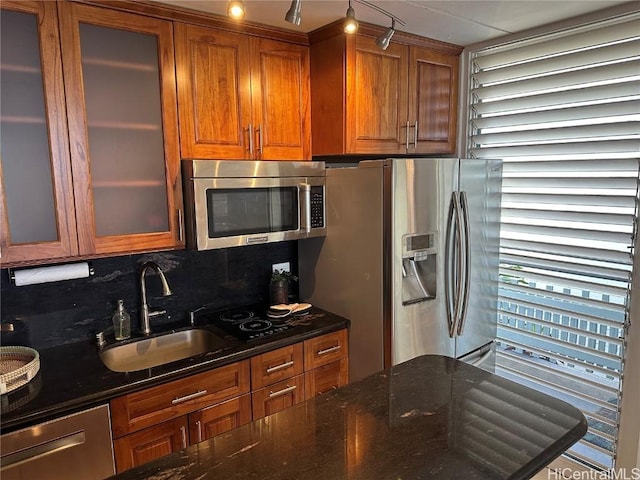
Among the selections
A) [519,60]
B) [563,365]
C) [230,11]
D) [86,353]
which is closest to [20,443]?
[86,353]

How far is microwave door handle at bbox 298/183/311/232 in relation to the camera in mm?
2342

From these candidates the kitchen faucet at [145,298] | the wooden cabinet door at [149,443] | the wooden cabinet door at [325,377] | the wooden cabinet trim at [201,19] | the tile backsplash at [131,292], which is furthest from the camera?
the wooden cabinet door at [325,377]

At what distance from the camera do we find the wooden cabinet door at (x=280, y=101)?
88.3 inches

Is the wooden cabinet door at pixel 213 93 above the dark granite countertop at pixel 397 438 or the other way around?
above

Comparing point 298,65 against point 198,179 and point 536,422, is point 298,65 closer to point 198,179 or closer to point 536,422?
point 198,179

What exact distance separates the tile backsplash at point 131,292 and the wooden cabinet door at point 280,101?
641mm

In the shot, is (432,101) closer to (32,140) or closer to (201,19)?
(201,19)

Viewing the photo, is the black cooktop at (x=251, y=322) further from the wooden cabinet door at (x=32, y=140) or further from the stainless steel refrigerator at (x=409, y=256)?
the wooden cabinet door at (x=32, y=140)

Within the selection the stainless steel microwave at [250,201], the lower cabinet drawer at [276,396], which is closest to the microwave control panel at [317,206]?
the stainless steel microwave at [250,201]

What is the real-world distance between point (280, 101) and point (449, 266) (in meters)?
1.28


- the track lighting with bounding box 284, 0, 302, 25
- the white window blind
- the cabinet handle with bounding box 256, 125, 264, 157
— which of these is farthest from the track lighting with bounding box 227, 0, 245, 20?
the white window blind

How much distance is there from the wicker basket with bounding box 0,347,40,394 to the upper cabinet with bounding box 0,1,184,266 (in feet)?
1.36

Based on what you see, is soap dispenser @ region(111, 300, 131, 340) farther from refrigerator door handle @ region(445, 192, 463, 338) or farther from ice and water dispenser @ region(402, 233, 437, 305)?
refrigerator door handle @ region(445, 192, 463, 338)

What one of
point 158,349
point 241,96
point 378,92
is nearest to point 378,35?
point 378,92
